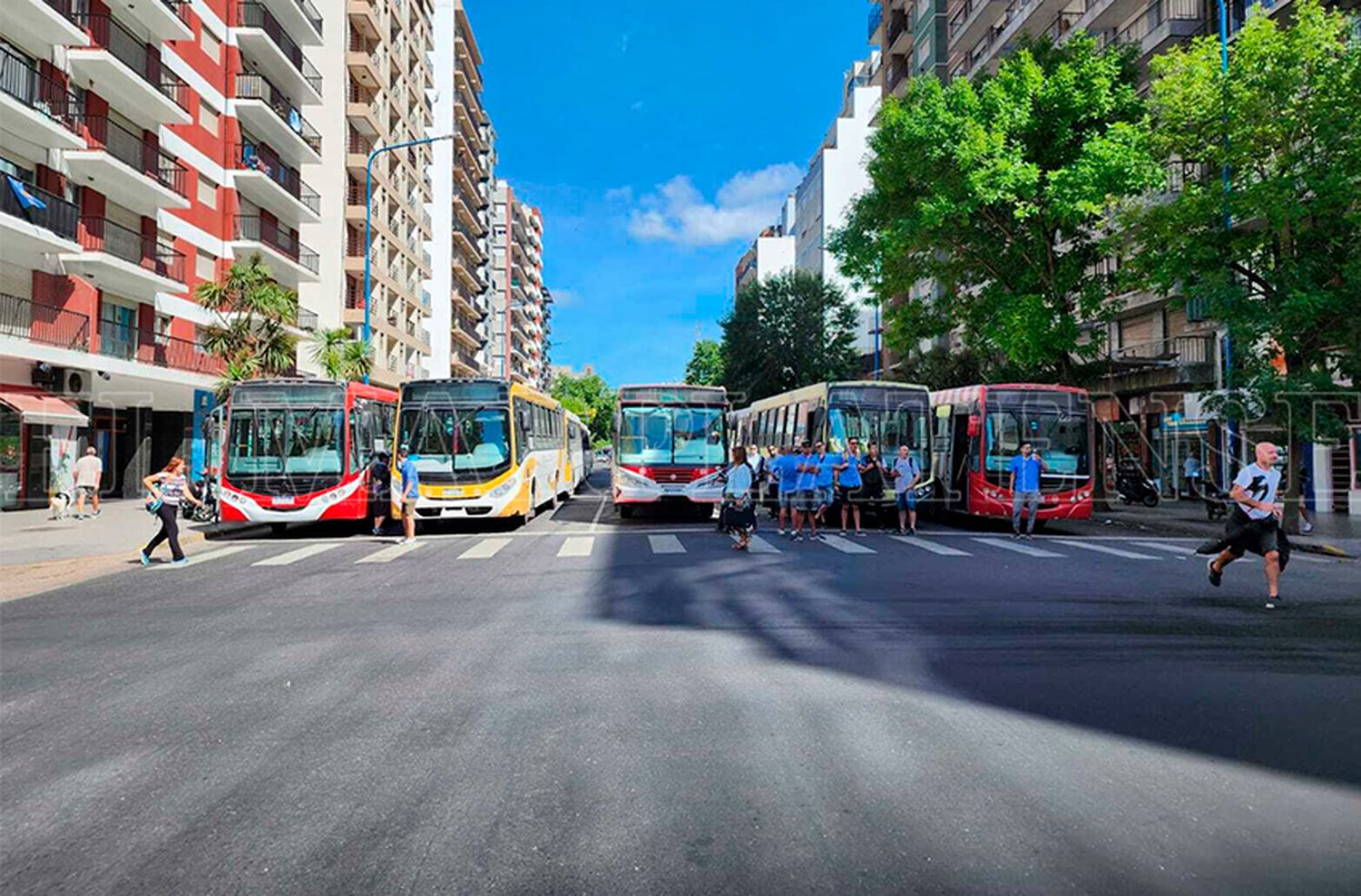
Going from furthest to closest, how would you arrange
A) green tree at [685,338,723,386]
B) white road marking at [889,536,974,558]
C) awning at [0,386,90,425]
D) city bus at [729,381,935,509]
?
green tree at [685,338,723,386] → awning at [0,386,90,425] → city bus at [729,381,935,509] → white road marking at [889,536,974,558]

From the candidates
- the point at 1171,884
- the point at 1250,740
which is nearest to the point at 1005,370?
the point at 1250,740

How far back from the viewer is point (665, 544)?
15664 millimetres

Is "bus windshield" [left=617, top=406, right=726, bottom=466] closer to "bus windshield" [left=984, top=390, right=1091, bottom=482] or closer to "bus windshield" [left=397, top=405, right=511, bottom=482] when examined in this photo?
"bus windshield" [left=397, top=405, right=511, bottom=482]

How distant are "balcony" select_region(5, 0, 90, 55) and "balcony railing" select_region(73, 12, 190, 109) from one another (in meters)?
0.63

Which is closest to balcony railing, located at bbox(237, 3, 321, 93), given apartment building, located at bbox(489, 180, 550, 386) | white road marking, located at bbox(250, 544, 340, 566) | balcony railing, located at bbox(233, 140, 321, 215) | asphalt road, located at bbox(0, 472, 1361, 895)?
balcony railing, located at bbox(233, 140, 321, 215)

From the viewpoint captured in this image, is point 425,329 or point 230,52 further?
point 425,329

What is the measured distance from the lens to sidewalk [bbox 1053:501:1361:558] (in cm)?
1636

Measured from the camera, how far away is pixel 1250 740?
504 cm

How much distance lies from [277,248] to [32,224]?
13808 mm

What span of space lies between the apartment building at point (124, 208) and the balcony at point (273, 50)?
0.07 metres

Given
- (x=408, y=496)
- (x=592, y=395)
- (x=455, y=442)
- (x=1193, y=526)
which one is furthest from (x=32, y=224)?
(x=592, y=395)

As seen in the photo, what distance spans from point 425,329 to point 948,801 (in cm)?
5961

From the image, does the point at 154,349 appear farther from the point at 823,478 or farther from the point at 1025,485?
the point at 1025,485

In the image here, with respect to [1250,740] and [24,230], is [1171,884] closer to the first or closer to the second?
[1250,740]
